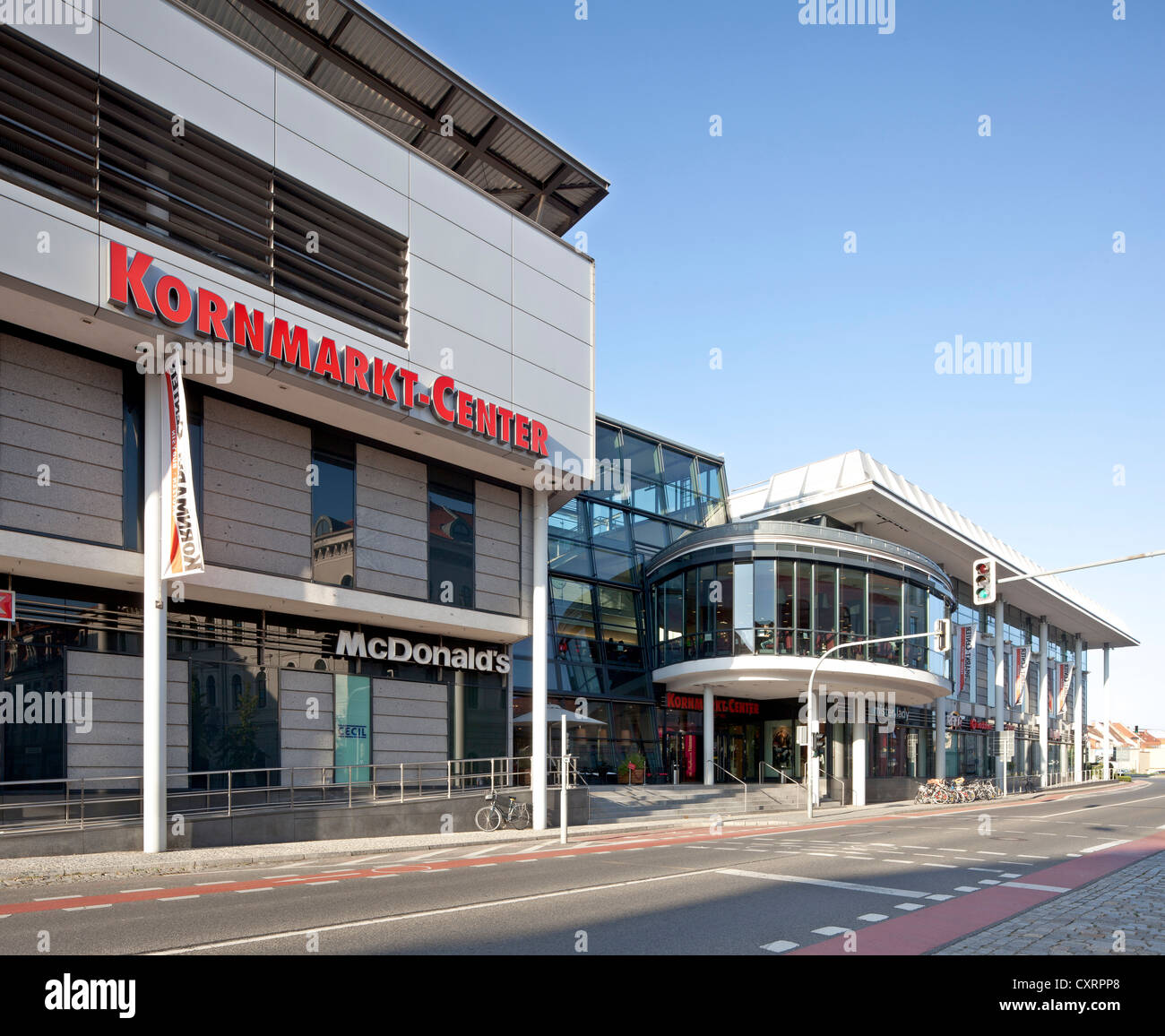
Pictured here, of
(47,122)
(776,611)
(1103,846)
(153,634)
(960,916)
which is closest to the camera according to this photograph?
(960,916)

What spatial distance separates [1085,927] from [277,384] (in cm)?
1630

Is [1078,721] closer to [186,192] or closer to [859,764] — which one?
[859,764]

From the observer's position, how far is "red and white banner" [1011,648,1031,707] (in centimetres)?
6531

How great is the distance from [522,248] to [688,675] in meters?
17.4

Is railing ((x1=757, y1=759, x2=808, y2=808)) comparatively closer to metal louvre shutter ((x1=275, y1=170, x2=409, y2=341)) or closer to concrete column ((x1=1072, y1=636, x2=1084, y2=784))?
metal louvre shutter ((x1=275, y1=170, x2=409, y2=341))

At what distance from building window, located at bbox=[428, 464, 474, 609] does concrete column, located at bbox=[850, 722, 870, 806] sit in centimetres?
2064

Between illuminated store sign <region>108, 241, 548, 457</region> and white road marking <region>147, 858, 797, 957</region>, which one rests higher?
illuminated store sign <region>108, 241, 548, 457</region>

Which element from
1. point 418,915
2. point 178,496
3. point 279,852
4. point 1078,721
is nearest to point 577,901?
point 418,915

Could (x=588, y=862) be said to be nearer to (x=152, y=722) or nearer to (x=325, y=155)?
(x=152, y=722)

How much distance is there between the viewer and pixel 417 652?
25.0m

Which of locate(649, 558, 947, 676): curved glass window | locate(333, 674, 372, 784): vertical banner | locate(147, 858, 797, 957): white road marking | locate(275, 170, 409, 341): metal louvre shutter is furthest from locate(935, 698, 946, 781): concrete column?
locate(147, 858, 797, 957): white road marking

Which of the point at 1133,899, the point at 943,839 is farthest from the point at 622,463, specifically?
the point at 1133,899

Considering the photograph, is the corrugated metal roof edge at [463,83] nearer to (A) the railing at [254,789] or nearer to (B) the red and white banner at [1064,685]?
(A) the railing at [254,789]
